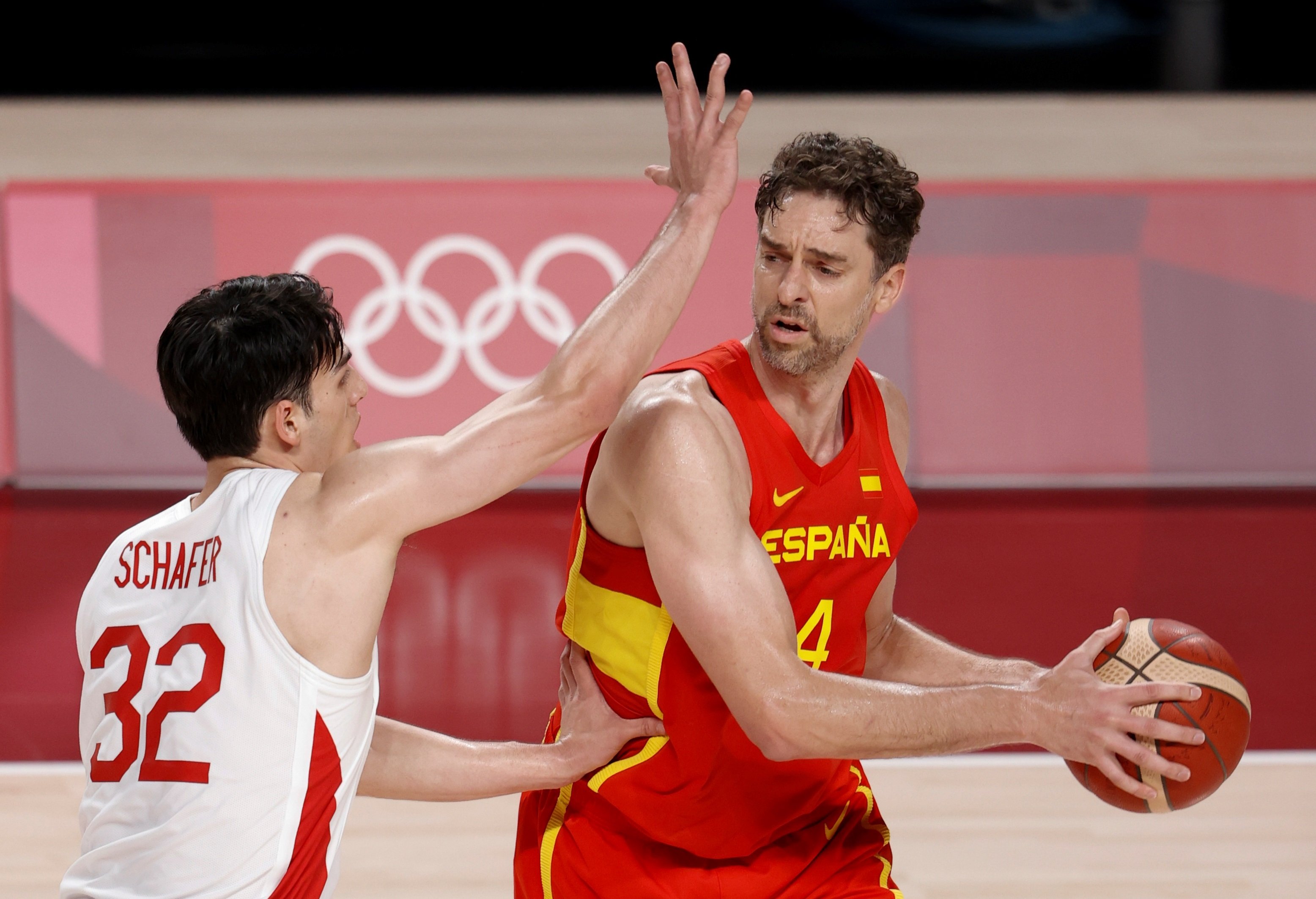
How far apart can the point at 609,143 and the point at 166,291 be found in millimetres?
4215

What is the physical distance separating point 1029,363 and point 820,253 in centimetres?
A: 592

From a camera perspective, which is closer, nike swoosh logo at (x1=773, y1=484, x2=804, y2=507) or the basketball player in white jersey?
the basketball player in white jersey

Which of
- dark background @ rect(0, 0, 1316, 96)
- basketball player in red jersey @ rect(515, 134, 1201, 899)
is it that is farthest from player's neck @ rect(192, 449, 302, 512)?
dark background @ rect(0, 0, 1316, 96)

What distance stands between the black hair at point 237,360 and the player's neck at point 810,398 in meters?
0.88

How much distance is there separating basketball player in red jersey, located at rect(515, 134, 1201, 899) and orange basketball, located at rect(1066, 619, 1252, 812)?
75 millimetres

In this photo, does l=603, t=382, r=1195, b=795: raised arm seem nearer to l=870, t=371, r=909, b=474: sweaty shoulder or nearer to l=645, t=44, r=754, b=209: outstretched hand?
l=645, t=44, r=754, b=209: outstretched hand

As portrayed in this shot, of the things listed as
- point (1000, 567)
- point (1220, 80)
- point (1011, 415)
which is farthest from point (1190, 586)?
point (1220, 80)

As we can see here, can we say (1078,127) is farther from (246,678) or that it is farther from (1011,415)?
(246,678)

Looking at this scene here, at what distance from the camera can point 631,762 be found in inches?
109

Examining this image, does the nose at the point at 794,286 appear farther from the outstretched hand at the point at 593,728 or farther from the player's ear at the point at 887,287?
the outstretched hand at the point at 593,728

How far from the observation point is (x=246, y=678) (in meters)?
2.27

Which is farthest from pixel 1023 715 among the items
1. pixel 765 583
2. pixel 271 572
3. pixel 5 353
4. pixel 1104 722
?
pixel 5 353

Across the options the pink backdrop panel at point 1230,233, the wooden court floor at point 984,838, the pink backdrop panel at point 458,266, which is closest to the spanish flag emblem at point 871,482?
the wooden court floor at point 984,838

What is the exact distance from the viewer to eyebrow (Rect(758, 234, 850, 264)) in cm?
274
